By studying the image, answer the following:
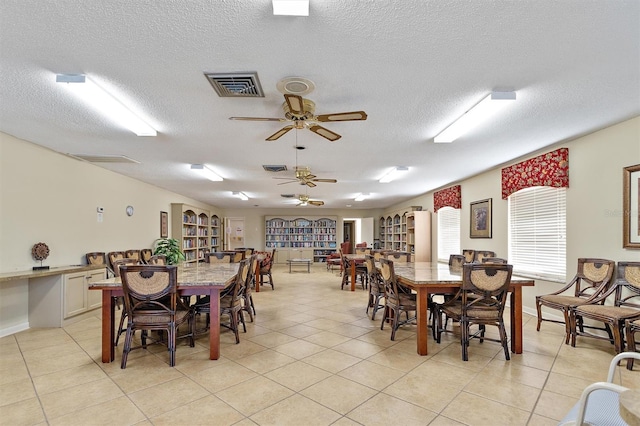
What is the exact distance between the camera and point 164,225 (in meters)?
8.23

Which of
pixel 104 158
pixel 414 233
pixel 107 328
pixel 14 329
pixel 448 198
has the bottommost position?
pixel 14 329

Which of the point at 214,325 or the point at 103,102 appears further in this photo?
the point at 214,325

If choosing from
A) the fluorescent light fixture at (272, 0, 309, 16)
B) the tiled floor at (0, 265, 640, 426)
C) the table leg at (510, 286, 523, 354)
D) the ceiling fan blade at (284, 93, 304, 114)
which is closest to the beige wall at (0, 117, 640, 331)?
the tiled floor at (0, 265, 640, 426)

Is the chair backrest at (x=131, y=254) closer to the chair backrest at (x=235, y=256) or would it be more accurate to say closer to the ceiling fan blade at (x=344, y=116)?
the chair backrest at (x=235, y=256)

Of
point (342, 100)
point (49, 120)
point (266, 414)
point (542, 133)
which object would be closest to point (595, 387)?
point (266, 414)

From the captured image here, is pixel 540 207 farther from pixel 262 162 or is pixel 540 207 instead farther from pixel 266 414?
pixel 266 414

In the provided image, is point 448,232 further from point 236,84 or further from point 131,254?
point 131,254

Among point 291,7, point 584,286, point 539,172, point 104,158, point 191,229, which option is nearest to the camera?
point 291,7

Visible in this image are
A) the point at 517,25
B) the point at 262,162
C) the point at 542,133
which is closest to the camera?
the point at 517,25

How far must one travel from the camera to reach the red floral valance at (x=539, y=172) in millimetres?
4234

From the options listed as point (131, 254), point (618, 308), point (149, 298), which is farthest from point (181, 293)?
point (618, 308)

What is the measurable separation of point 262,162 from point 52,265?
341cm

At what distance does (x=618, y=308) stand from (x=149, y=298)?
4635 mm

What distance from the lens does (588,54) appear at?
2.20 metres
